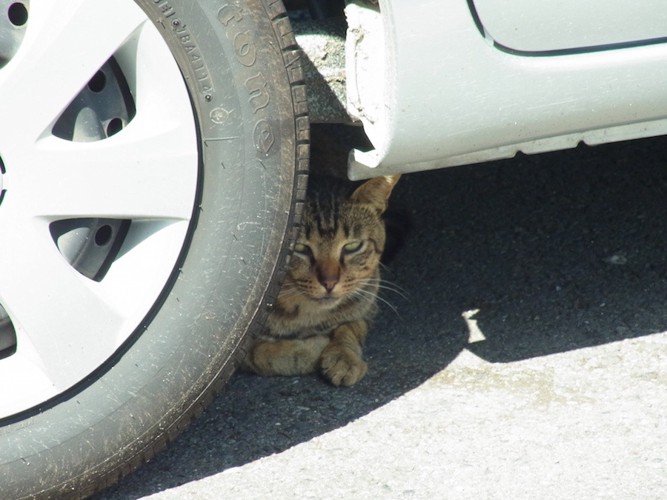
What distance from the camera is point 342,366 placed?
130 inches

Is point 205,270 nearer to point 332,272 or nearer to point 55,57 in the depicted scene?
point 55,57

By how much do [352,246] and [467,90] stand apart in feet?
4.90

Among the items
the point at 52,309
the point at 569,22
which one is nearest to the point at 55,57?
the point at 52,309

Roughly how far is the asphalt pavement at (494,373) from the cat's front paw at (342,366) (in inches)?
1.4

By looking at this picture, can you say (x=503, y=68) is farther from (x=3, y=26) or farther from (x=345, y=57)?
(x=3, y=26)

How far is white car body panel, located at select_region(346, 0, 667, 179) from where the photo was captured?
2361 millimetres

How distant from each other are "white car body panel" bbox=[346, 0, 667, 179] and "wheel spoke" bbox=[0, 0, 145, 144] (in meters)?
0.62

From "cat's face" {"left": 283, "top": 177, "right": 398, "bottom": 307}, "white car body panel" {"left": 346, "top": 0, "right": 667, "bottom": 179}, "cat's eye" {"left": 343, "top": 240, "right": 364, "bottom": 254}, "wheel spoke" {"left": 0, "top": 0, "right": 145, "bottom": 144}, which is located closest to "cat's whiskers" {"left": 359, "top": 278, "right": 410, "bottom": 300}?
"cat's face" {"left": 283, "top": 177, "right": 398, "bottom": 307}

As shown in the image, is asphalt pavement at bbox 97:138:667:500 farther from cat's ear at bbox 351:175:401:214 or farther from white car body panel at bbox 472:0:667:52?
white car body panel at bbox 472:0:667:52

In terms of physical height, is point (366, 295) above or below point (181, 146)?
below

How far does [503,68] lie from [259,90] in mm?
600

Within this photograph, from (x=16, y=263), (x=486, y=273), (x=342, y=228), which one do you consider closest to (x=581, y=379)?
(x=486, y=273)

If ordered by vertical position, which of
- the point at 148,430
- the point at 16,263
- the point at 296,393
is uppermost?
the point at 16,263

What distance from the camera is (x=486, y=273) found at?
3898 mm
